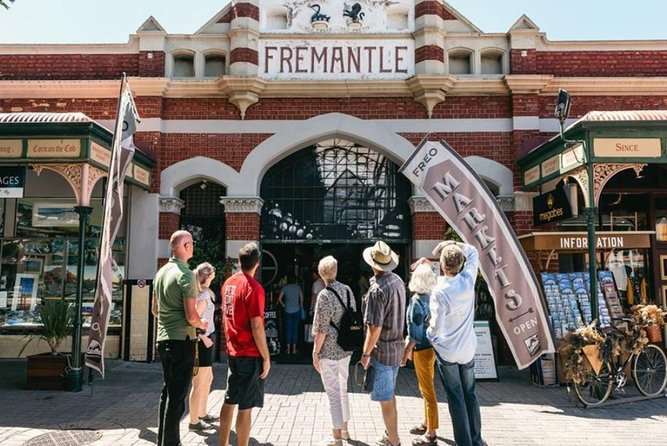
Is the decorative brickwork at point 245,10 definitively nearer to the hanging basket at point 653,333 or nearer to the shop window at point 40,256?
the shop window at point 40,256

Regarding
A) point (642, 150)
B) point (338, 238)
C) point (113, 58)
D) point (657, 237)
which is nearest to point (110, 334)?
point (338, 238)

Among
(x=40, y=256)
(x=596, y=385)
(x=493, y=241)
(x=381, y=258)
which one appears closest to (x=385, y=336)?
(x=381, y=258)

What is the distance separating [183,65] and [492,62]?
640 centimetres

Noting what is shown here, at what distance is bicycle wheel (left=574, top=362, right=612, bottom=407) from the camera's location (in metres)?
7.02

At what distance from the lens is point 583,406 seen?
22.8ft

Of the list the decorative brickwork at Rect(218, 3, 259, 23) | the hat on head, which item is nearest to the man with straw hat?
the hat on head

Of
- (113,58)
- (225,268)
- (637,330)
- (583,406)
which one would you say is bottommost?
(583,406)

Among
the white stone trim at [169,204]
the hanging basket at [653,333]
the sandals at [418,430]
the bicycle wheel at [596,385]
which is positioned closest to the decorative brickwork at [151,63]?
the white stone trim at [169,204]

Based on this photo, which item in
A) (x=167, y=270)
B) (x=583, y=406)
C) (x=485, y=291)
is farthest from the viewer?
(x=485, y=291)

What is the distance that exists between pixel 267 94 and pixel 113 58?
10.9 feet

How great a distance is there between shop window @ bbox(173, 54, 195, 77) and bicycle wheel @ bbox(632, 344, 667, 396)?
9471 millimetres

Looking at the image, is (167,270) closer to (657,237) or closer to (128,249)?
Answer: (128,249)

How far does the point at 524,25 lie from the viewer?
10.7m

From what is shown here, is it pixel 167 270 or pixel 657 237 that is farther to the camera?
pixel 657 237
